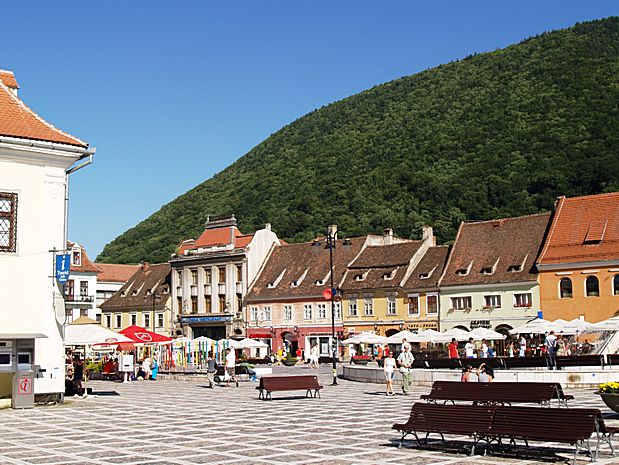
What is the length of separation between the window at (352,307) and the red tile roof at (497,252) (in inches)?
325

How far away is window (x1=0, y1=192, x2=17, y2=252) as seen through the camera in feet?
81.2

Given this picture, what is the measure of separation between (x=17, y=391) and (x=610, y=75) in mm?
84515

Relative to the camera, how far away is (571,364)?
31.9 meters

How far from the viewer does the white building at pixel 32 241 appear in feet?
80.6

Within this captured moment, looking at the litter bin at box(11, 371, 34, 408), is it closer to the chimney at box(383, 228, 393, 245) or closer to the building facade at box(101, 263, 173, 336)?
the chimney at box(383, 228, 393, 245)

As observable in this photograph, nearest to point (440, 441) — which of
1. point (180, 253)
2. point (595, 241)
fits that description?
point (595, 241)

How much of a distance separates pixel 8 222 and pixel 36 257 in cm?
133

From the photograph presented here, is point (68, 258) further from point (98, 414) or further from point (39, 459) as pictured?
point (39, 459)

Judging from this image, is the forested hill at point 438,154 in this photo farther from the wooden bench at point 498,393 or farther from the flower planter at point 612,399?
the wooden bench at point 498,393

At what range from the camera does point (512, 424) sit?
1343 centimetres

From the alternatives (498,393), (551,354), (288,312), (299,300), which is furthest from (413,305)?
(498,393)

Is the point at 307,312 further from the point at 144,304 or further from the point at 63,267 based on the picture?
the point at 63,267

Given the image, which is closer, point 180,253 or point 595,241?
point 595,241

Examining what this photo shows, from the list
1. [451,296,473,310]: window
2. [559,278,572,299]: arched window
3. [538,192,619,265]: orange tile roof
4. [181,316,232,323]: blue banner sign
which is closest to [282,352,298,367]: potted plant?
[451,296,473,310]: window
